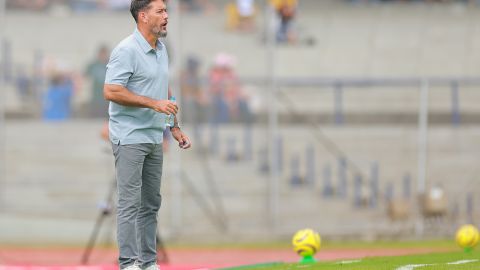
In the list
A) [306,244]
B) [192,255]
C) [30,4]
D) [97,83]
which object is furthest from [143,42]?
[30,4]

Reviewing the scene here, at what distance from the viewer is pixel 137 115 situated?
Answer: 8.93 meters

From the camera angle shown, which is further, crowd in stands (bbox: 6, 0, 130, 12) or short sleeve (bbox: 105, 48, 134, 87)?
crowd in stands (bbox: 6, 0, 130, 12)

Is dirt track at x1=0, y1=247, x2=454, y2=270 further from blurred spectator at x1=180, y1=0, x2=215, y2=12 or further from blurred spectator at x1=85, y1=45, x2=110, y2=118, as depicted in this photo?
blurred spectator at x1=180, y1=0, x2=215, y2=12

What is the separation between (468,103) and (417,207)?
5.55 feet

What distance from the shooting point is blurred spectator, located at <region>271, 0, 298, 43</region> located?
18.0 metres

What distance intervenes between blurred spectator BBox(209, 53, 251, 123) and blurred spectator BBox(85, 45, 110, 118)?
5.01ft

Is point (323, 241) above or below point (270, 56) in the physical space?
below

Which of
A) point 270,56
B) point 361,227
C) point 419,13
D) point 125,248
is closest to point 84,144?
point 270,56

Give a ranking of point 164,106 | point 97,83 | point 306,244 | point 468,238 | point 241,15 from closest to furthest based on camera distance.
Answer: point 164,106 < point 306,244 < point 468,238 < point 97,83 < point 241,15

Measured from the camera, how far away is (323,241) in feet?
57.7

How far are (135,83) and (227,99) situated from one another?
8.85 meters

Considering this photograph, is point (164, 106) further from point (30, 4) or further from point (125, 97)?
point (30, 4)

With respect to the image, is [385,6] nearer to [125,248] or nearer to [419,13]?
[419,13]

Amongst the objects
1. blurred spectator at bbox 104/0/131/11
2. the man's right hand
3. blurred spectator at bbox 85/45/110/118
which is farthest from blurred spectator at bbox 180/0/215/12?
the man's right hand
